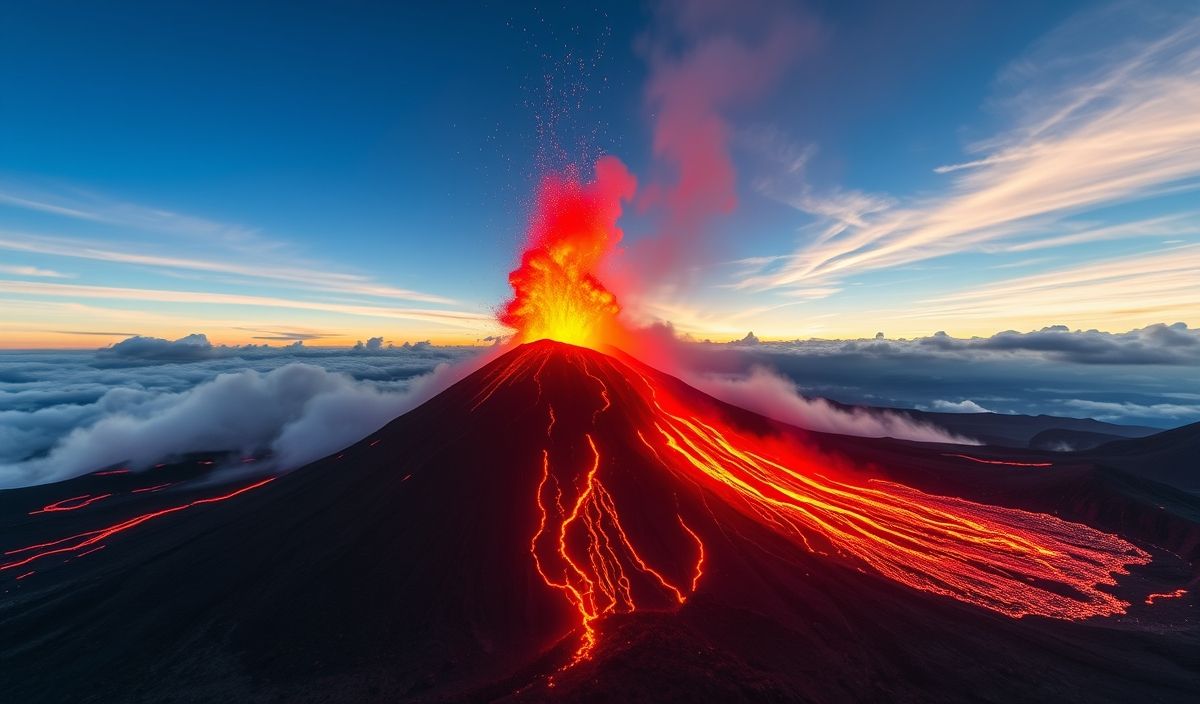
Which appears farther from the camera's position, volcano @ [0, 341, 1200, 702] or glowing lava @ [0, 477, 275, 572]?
glowing lava @ [0, 477, 275, 572]

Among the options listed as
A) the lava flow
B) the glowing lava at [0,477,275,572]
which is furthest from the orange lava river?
the glowing lava at [0,477,275,572]

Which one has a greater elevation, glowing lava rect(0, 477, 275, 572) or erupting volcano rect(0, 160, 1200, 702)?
erupting volcano rect(0, 160, 1200, 702)

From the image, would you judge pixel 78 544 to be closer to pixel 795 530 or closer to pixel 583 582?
pixel 583 582

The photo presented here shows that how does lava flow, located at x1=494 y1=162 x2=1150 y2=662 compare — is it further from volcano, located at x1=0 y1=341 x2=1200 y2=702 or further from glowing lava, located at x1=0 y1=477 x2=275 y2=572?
glowing lava, located at x1=0 y1=477 x2=275 y2=572

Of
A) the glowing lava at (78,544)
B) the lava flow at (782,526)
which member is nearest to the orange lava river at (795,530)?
the lava flow at (782,526)

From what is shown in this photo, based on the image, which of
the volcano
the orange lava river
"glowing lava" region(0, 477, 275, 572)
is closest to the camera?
the volcano

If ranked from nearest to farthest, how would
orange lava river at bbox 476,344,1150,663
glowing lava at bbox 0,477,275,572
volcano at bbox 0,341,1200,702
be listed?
volcano at bbox 0,341,1200,702, orange lava river at bbox 476,344,1150,663, glowing lava at bbox 0,477,275,572

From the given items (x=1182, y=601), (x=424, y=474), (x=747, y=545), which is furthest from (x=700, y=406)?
(x=1182, y=601)

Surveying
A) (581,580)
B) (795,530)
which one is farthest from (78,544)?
(795,530)
